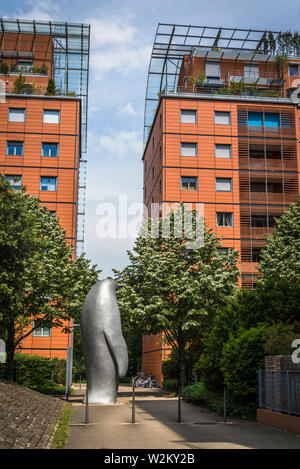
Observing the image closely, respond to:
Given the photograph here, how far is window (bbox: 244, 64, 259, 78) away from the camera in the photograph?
172 feet

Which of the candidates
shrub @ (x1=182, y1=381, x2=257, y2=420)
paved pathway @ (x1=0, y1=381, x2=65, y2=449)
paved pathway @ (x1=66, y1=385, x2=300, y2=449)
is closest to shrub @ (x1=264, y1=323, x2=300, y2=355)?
shrub @ (x1=182, y1=381, x2=257, y2=420)

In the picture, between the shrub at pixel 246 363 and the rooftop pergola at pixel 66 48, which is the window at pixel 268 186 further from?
the shrub at pixel 246 363

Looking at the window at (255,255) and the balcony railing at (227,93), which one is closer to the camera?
the window at (255,255)

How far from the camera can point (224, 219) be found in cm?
4344

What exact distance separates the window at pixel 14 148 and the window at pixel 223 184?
17.0 metres

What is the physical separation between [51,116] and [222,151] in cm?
1525

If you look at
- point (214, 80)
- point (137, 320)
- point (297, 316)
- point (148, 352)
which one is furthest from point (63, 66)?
point (297, 316)

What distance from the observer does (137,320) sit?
2814 cm

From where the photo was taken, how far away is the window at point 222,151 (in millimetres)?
44406

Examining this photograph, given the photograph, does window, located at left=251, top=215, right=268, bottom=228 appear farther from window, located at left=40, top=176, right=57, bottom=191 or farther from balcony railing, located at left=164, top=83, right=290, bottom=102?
window, located at left=40, top=176, right=57, bottom=191

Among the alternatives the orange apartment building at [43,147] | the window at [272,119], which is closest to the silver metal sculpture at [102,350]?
the orange apartment building at [43,147]

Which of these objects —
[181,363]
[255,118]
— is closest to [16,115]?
[255,118]
